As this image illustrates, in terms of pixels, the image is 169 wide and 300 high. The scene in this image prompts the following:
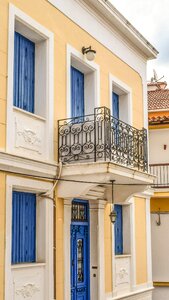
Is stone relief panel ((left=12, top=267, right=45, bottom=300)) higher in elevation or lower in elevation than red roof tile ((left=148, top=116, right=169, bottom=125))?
lower

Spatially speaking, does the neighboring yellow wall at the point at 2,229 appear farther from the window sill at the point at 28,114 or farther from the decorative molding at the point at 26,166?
the window sill at the point at 28,114

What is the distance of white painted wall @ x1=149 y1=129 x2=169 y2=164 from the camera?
72.2 ft

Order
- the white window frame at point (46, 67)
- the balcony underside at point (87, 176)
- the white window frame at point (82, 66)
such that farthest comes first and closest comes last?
the white window frame at point (82, 66) < the balcony underside at point (87, 176) < the white window frame at point (46, 67)

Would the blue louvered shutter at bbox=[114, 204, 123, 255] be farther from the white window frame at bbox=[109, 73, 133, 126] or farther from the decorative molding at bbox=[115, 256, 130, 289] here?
the white window frame at bbox=[109, 73, 133, 126]

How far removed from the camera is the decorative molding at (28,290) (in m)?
9.72

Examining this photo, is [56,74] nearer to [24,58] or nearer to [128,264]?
[24,58]

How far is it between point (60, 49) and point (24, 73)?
1.37m

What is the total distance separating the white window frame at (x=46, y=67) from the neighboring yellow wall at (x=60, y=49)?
0.38 feet

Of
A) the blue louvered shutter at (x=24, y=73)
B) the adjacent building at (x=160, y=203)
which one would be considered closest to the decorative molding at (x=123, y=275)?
the blue louvered shutter at (x=24, y=73)

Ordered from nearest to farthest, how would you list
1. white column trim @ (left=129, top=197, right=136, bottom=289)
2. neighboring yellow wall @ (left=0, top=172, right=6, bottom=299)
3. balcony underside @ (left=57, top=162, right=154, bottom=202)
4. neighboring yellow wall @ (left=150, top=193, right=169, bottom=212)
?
neighboring yellow wall @ (left=0, top=172, right=6, bottom=299)
balcony underside @ (left=57, top=162, right=154, bottom=202)
white column trim @ (left=129, top=197, right=136, bottom=289)
neighboring yellow wall @ (left=150, top=193, right=169, bottom=212)

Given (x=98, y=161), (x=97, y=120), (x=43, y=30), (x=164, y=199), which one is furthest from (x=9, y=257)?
(x=164, y=199)

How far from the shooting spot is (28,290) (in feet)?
32.6

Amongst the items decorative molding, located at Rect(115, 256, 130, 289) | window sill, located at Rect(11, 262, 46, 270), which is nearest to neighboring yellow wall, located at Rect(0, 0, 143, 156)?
window sill, located at Rect(11, 262, 46, 270)

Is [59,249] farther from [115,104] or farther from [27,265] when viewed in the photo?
[115,104]
